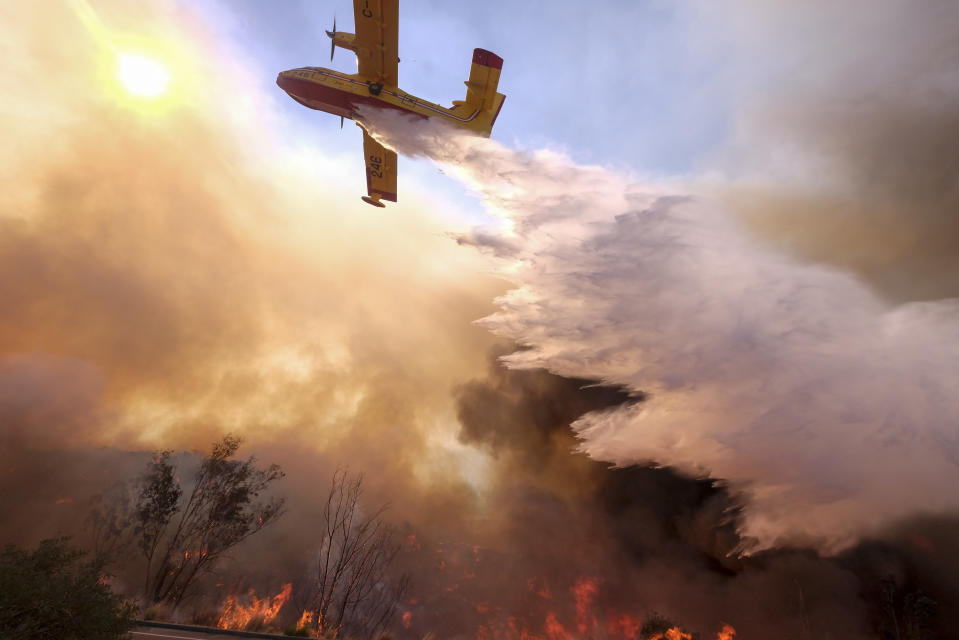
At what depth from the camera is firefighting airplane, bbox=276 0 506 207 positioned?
58.8 feet

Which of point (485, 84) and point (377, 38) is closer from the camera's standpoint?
point (377, 38)

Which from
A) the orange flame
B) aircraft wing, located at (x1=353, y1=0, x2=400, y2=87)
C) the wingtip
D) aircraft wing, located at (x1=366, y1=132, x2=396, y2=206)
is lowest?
the orange flame

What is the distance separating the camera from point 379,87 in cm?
1869

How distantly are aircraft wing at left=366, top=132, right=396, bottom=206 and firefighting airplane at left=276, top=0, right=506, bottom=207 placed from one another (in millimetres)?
2520

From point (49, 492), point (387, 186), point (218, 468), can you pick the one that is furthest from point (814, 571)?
point (49, 492)

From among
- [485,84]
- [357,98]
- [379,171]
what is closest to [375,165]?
[379,171]

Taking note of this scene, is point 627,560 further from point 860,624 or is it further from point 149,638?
point 149,638

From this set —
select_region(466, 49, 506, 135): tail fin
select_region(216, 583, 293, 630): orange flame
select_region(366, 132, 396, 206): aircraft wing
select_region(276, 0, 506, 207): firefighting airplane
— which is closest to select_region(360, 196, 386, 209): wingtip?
select_region(366, 132, 396, 206): aircraft wing

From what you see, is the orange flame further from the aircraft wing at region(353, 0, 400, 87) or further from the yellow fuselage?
the aircraft wing at region(353, 0, 400, 87)

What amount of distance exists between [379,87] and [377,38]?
199 cm

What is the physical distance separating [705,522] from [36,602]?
3489 centimetres

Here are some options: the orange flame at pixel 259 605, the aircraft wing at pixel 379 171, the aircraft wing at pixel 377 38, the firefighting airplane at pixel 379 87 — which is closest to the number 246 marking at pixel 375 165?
the aircraft wing at pixel 379 171

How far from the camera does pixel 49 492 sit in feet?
135

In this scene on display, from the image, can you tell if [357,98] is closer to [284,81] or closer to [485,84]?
[284,81]
